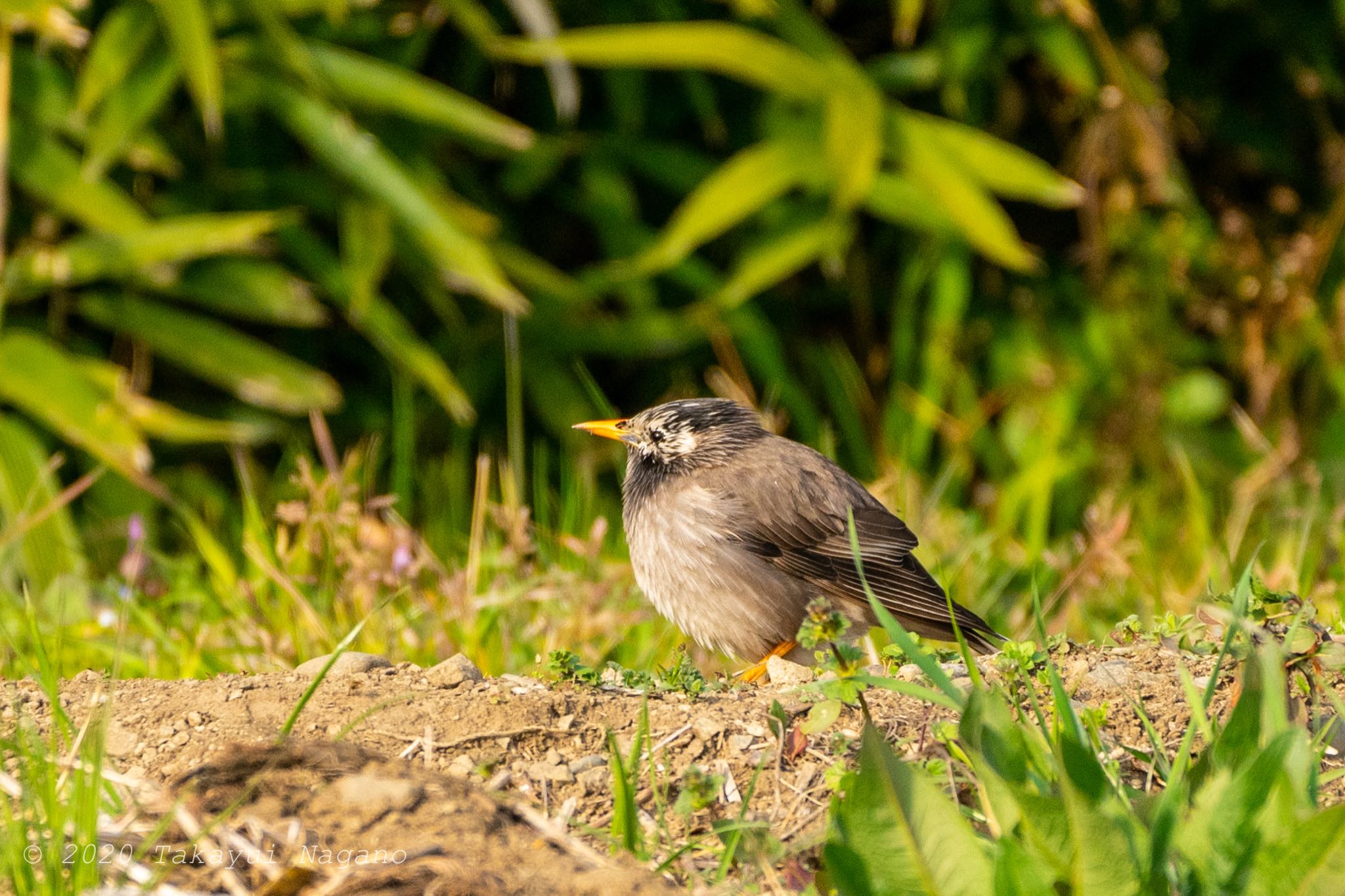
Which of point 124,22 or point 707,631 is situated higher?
point 124,22

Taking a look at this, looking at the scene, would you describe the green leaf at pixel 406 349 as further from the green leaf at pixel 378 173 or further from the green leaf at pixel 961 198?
the green leaf at pixel 961 198

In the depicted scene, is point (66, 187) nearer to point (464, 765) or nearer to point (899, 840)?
point (464, 765)

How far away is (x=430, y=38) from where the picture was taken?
578 centimetres

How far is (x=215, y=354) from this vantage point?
5.24 m

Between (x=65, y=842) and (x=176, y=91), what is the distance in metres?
3.68

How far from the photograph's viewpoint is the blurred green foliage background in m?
4.53

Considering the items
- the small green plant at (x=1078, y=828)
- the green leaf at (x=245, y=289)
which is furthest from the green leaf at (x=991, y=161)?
the small green plant at (x=1078, y=828)

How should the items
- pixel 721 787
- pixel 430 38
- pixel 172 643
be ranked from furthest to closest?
pixel 430 38 < pixel 172 643 < pixel 721 787

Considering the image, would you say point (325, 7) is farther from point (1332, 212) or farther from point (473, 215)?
point (1332, 212)

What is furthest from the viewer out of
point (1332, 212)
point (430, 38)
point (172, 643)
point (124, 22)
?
point (1332, 212)

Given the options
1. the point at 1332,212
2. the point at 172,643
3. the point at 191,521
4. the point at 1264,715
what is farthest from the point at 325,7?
the point at 1332,212

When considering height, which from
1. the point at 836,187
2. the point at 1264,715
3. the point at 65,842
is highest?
the point at 836,187

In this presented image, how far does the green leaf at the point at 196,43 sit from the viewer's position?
176 inches

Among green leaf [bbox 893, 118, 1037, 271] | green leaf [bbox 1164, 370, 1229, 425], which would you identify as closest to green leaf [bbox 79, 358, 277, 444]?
green leaf [bbox 893, 118, 1037, 271]
